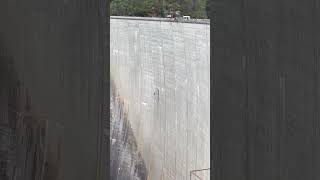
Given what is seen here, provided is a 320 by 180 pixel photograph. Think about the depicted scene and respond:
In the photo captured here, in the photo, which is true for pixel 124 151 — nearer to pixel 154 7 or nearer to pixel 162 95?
pixel 162 95

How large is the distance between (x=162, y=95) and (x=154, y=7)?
218 inches

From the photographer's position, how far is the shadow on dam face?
8102 millimetres

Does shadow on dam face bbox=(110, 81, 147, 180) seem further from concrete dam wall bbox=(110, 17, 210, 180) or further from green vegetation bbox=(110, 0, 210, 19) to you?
green vegetation bbox=(110, 0, 210, 19)

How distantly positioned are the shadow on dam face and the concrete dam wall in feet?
0.06

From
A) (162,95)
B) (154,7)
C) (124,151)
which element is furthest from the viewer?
(154,7)

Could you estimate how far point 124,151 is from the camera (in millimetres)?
8594

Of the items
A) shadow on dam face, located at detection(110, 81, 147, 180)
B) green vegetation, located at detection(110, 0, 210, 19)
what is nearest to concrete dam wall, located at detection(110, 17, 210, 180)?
shadow on dam face, located at detection(110, 81, 147, 180)

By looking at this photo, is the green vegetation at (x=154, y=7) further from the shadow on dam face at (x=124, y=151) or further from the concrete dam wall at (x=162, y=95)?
the shadow on dam face at (x=124, y=151)

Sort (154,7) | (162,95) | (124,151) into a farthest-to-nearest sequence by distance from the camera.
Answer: (154,7)
(124,151)
(162,95)

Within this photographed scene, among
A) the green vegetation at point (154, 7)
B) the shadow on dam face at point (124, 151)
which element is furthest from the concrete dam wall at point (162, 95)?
the green vegetation at point (154, 7)

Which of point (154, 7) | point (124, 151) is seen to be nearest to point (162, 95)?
point (124, 151)

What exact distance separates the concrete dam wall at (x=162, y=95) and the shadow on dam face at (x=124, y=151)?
0.7 inches

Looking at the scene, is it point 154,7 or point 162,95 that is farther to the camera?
point 154,7
